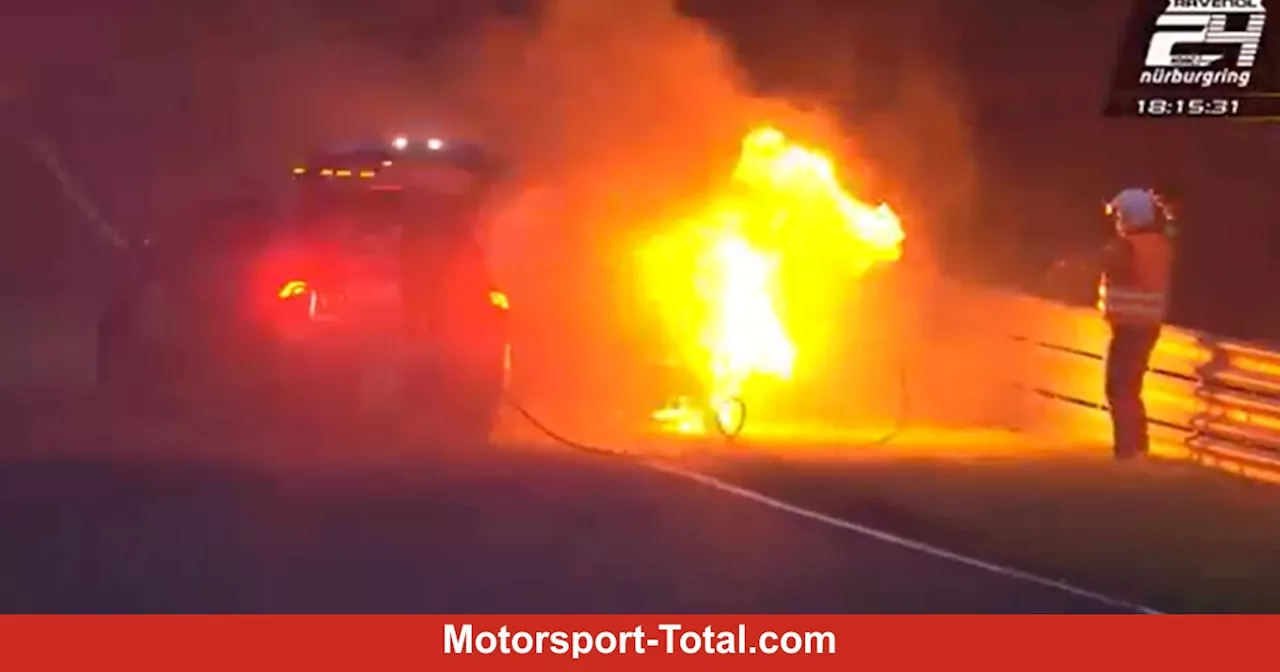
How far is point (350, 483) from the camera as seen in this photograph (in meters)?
15.6

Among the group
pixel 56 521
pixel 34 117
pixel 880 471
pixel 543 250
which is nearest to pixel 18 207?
pixel 34 117

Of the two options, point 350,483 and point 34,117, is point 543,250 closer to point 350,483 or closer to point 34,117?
point 350,483

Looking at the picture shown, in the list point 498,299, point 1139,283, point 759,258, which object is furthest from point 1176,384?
point 498,299

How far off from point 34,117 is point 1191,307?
52.0 feet

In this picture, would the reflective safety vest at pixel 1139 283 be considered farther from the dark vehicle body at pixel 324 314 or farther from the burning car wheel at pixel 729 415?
the dark vehicle body at pixel 324 314

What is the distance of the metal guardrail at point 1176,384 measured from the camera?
1812 centimetres

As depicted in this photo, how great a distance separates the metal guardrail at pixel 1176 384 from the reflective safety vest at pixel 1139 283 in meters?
0.56
